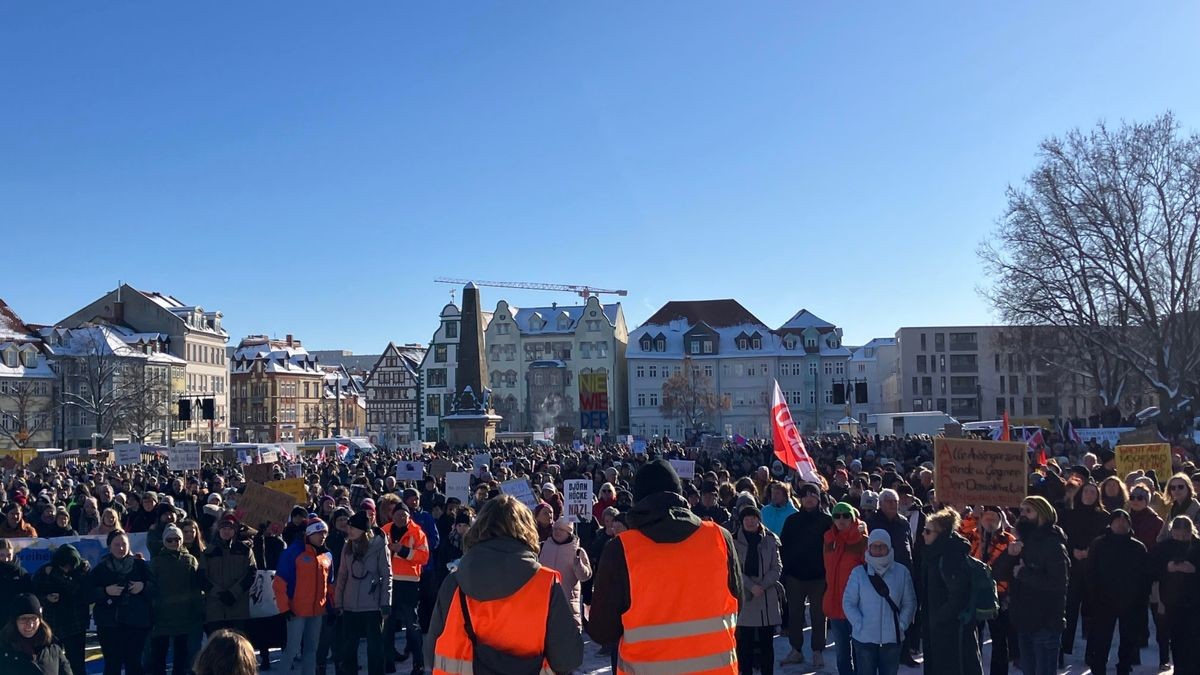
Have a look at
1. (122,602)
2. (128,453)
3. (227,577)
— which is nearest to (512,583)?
(122,602)

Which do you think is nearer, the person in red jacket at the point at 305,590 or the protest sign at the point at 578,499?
the person in red jacket at the point at 305,590

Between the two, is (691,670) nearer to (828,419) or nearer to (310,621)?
(310,621)

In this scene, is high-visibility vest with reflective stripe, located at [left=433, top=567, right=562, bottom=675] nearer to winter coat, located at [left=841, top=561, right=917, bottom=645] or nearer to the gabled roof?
winter coat, located at [left=841, top=561, right=917, bottom=645]

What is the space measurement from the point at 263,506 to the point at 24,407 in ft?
226

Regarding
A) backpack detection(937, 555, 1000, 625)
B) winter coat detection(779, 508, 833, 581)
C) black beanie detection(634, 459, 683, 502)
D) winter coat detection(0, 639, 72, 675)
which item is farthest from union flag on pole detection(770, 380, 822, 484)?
black beanie detection(634, 459, 683, 502)

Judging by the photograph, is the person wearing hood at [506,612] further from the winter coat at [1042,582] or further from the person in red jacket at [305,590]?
the person in red jacket at [305,590]

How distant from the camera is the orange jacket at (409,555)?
10.2 m

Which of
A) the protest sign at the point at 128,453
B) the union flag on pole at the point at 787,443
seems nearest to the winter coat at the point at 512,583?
the union flag on pole at the point at 787,443

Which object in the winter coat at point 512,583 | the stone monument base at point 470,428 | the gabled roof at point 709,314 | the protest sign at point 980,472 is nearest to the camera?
the winter coat at point 512,583

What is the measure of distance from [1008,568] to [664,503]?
4.87 meters

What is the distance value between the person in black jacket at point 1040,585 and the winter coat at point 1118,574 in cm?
114

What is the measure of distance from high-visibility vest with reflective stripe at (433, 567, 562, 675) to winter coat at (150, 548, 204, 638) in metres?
5.27

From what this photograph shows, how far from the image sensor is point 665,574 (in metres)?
4.60

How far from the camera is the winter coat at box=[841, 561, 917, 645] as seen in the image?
7.49 metres
